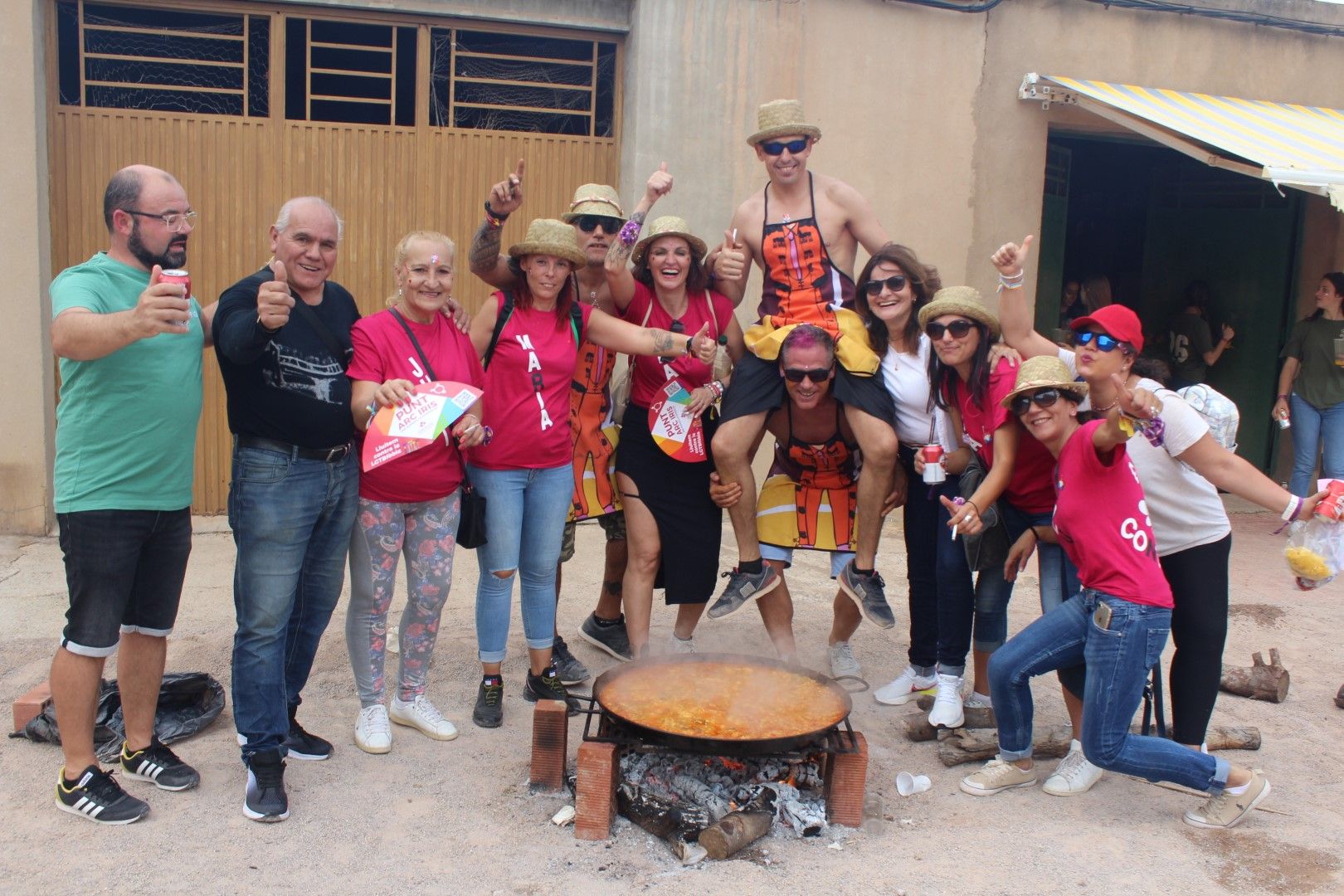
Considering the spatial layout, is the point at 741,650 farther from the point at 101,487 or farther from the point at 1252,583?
the point at 1252,583

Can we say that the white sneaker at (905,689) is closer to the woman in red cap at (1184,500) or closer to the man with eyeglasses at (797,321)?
the man with eyeglasses at (797,321)

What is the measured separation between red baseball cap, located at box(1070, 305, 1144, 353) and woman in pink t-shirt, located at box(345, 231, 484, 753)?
2.20m

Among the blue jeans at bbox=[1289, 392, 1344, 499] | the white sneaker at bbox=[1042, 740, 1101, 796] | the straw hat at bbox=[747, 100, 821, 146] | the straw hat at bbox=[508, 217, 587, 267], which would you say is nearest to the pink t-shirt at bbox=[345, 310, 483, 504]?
the straw hat at bbox=[508, 217, 587, 267]

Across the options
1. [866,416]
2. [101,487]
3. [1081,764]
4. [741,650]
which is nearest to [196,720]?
[101,487]

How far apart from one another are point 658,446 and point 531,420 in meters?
0.78

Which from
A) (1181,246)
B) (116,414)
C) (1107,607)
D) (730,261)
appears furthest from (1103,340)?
(1181,246)

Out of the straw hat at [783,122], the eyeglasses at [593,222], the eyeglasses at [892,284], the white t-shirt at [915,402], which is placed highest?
the straw hat at [783,122]

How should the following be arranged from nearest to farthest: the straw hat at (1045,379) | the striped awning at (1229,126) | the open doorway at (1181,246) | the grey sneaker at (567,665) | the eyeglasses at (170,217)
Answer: the eyeglasses at (170,217)
the straw hat at (1045,379)
the grey sneaker at (567,665)
the striped awning at (1229,126)
the open doorway at (1181,246)

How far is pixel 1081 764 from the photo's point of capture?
4250mm

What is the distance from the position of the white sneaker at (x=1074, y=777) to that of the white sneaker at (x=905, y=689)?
0.86 m

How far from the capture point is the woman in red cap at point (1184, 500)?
3.69 metres

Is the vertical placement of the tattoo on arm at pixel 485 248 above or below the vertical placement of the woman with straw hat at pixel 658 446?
above

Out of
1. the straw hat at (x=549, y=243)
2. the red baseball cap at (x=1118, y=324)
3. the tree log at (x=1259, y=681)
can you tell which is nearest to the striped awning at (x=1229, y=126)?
the tree log at (x=1259, y=681)

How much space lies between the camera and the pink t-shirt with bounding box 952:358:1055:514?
172 inches
